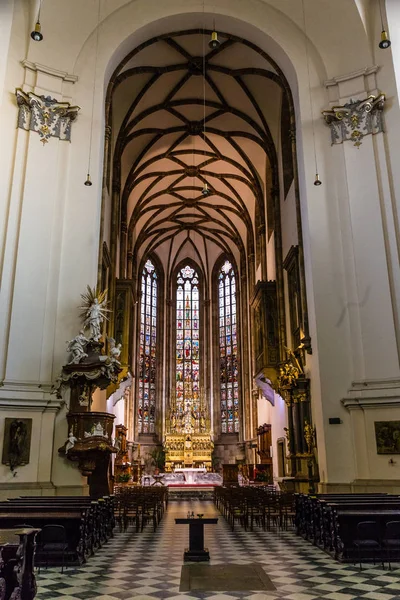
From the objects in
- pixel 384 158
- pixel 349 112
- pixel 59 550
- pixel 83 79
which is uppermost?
pixel 83 79

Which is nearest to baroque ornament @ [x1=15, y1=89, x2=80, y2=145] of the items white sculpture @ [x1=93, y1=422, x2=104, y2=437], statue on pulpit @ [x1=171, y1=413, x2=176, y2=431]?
white sculpture @ [x1=93, y1=422, x2=104, y2=437]

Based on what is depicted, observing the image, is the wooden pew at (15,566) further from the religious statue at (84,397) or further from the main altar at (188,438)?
the main altar at (188,438)

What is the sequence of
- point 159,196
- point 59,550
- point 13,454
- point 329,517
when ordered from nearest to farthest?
point 59,550, point 329,517, point 13,454, point 159,196

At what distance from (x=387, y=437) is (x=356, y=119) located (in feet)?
29.1

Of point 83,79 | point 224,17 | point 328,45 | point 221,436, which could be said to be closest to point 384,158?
point 328,45

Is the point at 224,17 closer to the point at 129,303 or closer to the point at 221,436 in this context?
the point at 129,303

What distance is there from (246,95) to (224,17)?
4048 millimetres

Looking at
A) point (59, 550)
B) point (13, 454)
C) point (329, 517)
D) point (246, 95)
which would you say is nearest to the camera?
point (59, 550)

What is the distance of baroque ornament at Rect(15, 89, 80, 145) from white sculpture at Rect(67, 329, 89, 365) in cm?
581

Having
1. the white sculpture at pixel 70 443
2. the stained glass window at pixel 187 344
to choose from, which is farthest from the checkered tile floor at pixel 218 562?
the stained glass window at pixel 187 344

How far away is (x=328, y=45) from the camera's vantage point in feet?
53.1

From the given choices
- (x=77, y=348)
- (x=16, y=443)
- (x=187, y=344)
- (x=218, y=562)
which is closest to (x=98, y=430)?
(x=16, y=443)

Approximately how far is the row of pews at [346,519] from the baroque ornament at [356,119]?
9.93 metres

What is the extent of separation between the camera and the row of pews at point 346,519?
27.6ft
